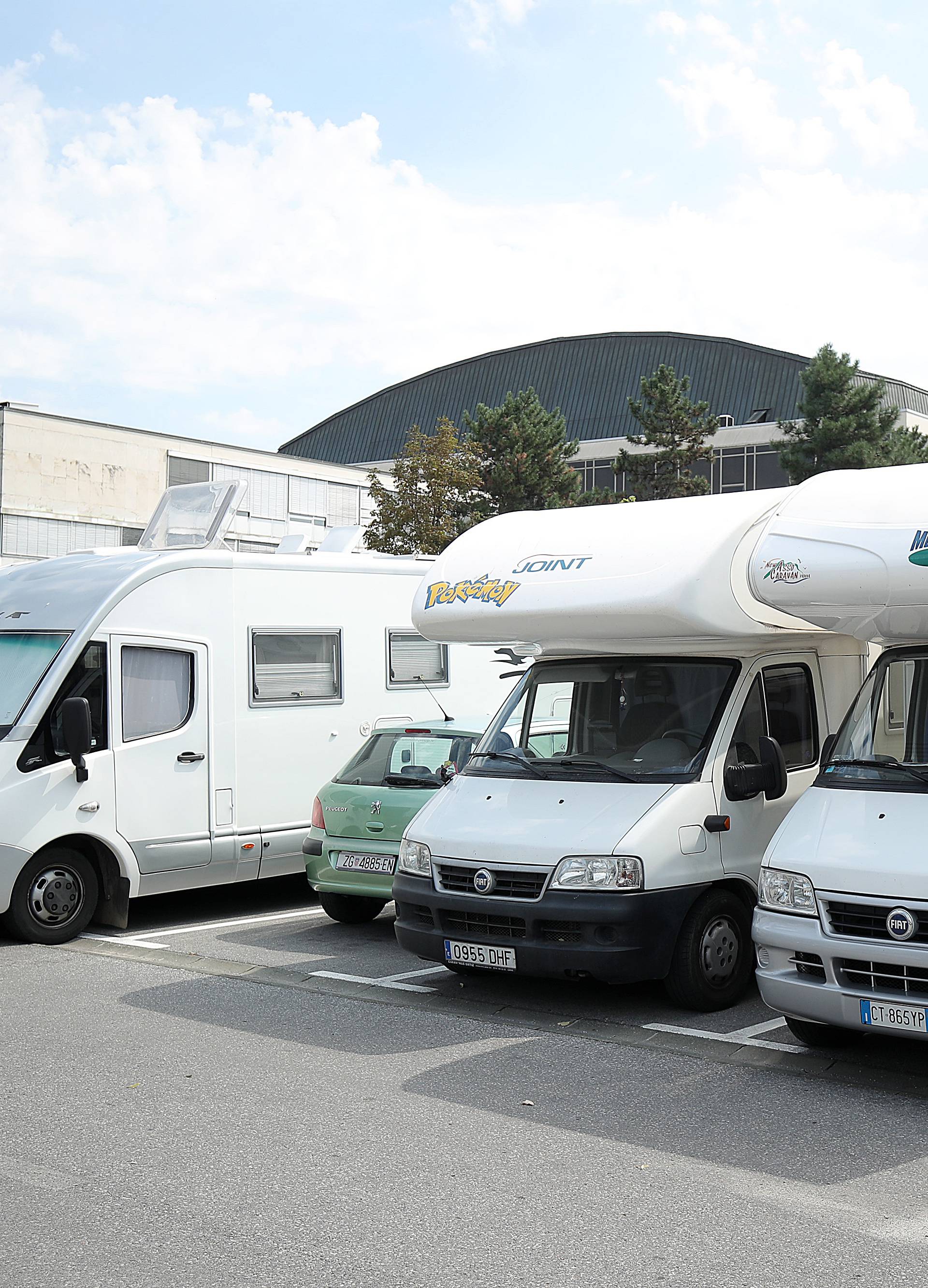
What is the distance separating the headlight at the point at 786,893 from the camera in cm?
667

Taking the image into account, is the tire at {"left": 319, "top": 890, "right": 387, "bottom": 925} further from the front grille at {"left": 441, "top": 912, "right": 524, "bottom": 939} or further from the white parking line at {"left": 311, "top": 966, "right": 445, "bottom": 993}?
the front grille at {"left": 441, "top": 912, "right": 524, "bottom": 939}

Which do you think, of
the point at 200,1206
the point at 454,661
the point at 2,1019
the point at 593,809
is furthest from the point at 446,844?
the point at 454,661

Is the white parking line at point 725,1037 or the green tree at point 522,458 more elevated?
the green tree at point 522,458

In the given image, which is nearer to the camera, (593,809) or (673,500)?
(593,809)

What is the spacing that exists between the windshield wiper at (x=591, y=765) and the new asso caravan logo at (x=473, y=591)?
3.44 feet

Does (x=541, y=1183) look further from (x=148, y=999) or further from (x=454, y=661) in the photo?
(x=454, y=661)

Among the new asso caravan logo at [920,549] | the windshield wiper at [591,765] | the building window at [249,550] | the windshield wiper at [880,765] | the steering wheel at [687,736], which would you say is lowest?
the windshield wiper at [591,765]

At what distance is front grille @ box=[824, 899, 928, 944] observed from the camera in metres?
6.29

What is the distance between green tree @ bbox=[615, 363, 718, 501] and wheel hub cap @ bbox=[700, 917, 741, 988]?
42905mm

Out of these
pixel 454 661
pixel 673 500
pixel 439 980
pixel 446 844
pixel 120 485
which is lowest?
pixel 439 980

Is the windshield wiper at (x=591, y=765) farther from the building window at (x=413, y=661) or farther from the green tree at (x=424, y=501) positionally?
the green tree at (x=424, y=501)

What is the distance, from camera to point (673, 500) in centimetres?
855

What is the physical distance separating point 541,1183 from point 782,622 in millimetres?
4143

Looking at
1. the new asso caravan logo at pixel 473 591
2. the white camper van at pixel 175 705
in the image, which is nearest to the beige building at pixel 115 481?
the white camper van at pixel 175 705
